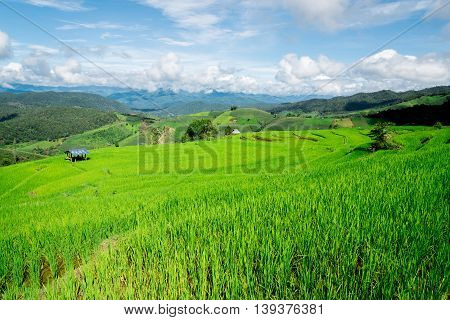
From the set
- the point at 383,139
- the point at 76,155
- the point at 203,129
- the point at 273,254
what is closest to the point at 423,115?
the point at 383,139

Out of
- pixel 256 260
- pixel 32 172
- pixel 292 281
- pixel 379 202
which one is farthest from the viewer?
pixel 32 172

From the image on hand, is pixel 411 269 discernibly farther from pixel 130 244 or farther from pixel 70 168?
pixel 70 168

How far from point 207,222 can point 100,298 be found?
2217mm

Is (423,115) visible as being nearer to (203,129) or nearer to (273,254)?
(203,129)

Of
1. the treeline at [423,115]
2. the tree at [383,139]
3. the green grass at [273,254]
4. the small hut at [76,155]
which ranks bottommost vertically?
the small hut at [76,155]

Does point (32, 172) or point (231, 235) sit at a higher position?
point (231, 235)

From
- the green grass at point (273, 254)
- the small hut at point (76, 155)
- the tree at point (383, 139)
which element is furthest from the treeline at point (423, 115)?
the green grass at point (273, 254)

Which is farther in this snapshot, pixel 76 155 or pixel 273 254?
pixel 76 155

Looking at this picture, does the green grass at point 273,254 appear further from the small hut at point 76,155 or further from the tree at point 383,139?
the small hut at point 76,155

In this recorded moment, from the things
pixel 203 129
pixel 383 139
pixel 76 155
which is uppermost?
pixel 203 129

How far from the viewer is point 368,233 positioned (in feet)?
12.4

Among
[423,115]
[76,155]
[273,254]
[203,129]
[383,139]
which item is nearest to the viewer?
[273,254]

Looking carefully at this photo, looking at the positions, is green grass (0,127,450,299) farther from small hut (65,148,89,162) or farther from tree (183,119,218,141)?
tree (183,119,218,141)
